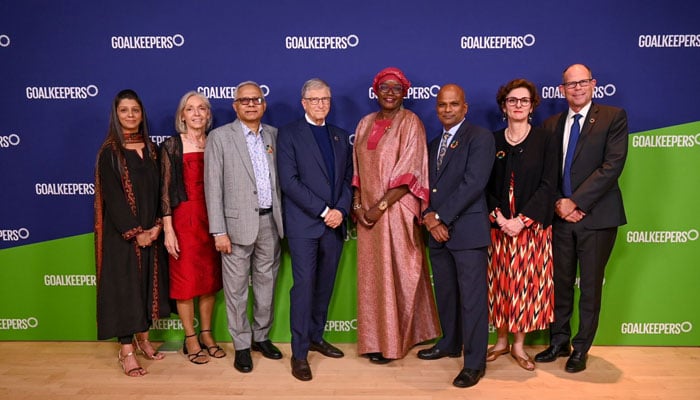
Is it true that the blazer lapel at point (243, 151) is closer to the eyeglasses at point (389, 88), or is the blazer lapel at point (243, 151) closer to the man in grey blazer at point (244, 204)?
the man in grey blazer at point (244, 204)

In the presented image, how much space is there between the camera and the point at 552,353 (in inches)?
143

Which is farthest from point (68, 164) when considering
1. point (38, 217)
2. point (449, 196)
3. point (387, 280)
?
point (449, 196)

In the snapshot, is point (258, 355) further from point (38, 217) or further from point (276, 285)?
point (38, 217)

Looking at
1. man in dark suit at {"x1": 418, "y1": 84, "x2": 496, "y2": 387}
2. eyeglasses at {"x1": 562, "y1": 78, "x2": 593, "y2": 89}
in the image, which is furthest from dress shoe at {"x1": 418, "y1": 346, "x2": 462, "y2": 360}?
eyeglasses at {"x1": 562, "y1": 78, "x2": 593, "y2": 89}

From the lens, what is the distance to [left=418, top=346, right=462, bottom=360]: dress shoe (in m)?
3.69

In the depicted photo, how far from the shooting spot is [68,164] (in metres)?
3.99

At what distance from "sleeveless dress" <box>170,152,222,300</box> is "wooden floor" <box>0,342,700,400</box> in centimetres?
54

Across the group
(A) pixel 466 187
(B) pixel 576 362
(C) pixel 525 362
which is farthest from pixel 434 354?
(A) pixel 466 187

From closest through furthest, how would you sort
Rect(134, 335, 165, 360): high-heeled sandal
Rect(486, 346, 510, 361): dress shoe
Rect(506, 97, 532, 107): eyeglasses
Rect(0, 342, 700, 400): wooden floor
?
1. Rect(0, 342, 700, 400): wooden floor
2. Rect(506, 97, 532, 107): eyeglasses
3. Rect(486, 346, 510, 361): dress shoe
4. Rect(134, 335, 165, 360): high-heeled sandal

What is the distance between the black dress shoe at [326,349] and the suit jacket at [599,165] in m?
1.80

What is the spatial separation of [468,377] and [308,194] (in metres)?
1.49

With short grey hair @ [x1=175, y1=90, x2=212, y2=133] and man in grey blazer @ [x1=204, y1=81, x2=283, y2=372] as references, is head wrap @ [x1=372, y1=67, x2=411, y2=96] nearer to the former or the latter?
man in grey blazer @ [x1=204, y1=81, x2=283, y2=372]

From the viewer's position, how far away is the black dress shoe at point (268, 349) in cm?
373

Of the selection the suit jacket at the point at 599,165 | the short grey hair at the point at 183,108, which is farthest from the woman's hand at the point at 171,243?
the suit jacket at the point at 599,165
